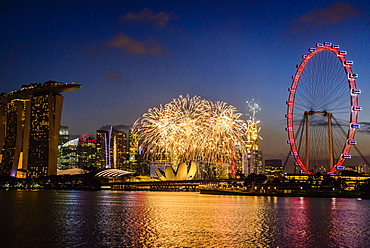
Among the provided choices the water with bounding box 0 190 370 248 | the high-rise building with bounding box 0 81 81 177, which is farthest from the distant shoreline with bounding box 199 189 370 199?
the high-rise building with bounding box 0 81 81 177

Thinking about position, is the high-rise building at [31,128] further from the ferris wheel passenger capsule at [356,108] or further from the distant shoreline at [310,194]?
the ferris wheel passenger capsule at [356,108]

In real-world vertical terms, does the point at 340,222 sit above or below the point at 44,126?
below

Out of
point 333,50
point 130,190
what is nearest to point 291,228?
point 333,50

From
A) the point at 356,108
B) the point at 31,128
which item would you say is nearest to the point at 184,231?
the point at 356,108

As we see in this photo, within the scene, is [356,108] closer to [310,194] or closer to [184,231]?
[310,194]

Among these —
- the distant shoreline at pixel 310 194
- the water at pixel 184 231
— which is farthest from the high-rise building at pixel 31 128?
the water at pixel 184 231

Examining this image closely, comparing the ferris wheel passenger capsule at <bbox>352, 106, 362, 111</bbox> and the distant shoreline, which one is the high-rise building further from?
the ferris wheel passenger capsule at <bbox>352, 106, 362, 111</bbox>

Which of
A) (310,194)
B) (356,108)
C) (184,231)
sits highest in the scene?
(356,108)

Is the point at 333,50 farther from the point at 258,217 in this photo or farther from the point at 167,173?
the point at 167,173
